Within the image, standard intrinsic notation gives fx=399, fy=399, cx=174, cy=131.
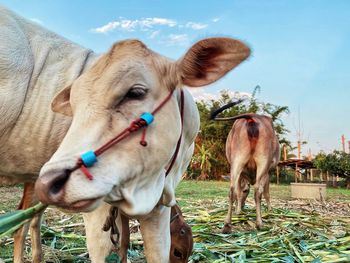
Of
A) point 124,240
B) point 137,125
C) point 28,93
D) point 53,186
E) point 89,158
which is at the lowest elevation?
point 124,240

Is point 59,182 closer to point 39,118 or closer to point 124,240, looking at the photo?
point 39,118

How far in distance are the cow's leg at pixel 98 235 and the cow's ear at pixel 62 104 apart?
636mm

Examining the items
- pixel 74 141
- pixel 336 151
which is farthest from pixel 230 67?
pixel 336 151

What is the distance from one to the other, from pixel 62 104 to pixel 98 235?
0.85 metres

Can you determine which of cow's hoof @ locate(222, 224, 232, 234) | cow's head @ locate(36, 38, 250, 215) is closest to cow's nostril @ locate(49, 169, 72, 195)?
cow's head @ locate(36, 38, 250, 215)

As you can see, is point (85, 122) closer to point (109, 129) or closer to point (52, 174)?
point (109, 129)

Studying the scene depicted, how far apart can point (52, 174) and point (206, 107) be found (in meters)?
36.7

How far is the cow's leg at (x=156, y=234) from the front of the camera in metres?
2.68

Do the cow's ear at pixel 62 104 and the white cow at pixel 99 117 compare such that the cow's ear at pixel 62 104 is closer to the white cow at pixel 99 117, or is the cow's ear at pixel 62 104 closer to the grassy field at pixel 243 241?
the white cow at pixel 99 117

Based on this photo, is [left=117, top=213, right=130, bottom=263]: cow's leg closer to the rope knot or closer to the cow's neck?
the cow's neck

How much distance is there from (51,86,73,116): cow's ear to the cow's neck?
9.1 inches

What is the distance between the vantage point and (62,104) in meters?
2.27

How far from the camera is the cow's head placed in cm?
165

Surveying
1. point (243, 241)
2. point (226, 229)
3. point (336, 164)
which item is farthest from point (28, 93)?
point (336, 164)
